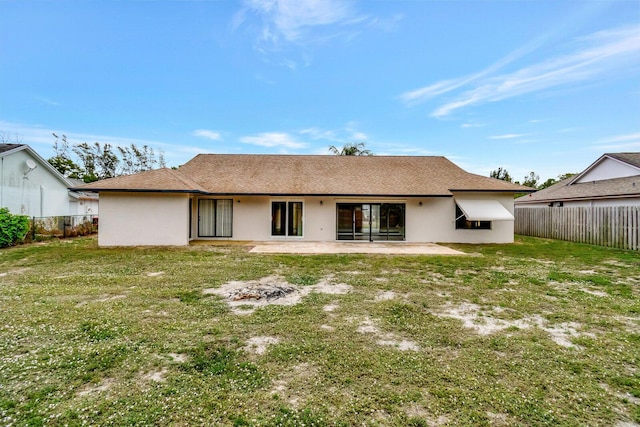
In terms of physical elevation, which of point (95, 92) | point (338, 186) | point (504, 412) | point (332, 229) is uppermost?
point (95, 92)

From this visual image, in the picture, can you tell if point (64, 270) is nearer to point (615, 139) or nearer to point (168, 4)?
point (168, 4)

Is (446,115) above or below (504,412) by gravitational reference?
above

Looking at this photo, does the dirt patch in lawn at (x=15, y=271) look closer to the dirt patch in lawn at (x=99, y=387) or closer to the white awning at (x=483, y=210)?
the dirt patch in lawn at (x=99, y=387)

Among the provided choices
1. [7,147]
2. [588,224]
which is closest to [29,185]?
[7,147]

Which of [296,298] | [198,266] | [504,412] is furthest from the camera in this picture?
[198,266]

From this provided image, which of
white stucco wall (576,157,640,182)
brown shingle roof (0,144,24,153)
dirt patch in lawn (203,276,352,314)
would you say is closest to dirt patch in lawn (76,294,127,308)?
dirt patch in lawn (203,276,352,314)

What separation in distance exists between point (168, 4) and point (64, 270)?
1629 cm

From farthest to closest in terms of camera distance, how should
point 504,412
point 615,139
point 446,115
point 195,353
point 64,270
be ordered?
point 615,139
point 446,115
point 64,270
point 195,353
point 504,412

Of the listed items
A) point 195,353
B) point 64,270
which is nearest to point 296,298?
point 195,353

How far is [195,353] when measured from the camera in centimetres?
464

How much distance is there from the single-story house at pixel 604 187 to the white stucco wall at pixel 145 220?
27.2 meters

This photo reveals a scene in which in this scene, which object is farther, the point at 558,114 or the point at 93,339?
the point at 558,114

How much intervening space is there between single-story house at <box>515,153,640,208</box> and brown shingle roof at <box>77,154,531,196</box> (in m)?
6.39

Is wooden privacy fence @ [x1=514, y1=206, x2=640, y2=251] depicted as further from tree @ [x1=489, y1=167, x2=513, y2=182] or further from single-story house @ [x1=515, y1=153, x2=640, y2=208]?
tree @ [x1=489, y1=167, x2=513, y2=182]
